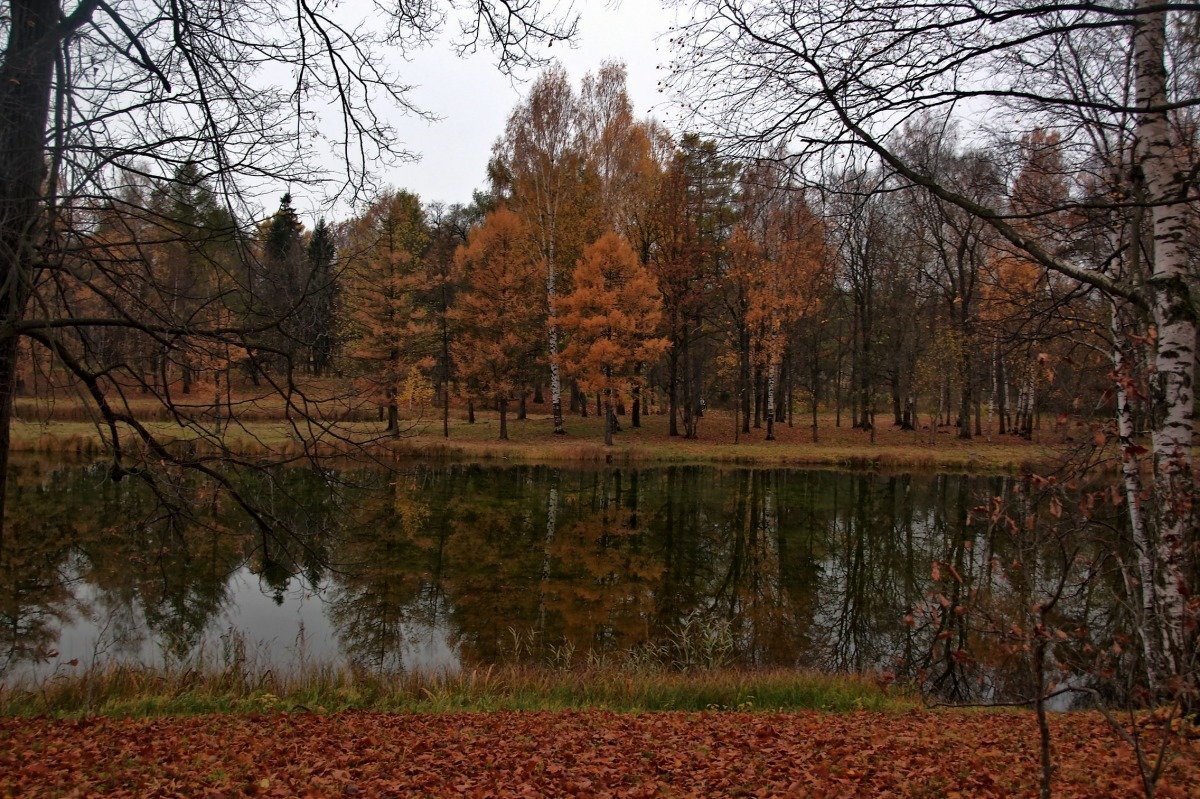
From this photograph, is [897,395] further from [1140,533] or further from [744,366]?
[1140,533]

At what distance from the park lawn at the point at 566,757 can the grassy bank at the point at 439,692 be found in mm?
612

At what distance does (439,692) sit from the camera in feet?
22.8

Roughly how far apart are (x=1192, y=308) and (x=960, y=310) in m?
27.4

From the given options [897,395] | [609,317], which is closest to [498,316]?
[609,317]

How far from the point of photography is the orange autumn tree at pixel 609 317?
26.1 meters

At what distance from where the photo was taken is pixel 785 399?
39812mm

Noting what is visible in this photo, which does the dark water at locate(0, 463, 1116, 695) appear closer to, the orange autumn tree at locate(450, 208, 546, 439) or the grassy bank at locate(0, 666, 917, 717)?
the grassy bank at locate(0, 666, 917, 717)

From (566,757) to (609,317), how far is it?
22097 millimetres

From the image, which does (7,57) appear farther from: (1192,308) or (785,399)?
(785,399)

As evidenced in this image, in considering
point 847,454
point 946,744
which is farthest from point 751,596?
point 847,454

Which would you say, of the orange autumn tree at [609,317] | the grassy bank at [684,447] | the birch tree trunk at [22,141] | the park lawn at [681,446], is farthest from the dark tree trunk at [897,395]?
the birch tree trunk at [22,141]

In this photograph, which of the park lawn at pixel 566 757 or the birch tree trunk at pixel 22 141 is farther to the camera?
the park lawn at pixel 566 757

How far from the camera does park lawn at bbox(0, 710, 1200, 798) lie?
399 cm

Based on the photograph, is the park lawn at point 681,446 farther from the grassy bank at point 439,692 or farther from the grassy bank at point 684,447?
the grassy bank at point 439,692
